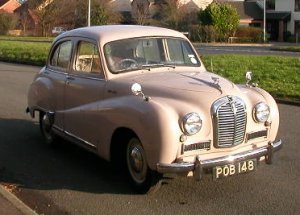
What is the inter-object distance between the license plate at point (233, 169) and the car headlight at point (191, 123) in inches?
17.1

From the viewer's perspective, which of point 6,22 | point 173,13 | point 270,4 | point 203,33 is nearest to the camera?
point 203,33

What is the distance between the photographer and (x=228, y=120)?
576cm

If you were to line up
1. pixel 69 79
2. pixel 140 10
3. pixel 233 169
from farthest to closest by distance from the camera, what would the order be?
pixel 140 10 < pixel 69 79 < pixel 233 169

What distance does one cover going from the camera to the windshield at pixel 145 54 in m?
6.82

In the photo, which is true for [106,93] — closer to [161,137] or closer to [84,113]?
[84,113]

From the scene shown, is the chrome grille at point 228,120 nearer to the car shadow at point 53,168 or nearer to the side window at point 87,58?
the car shadow at point 53,168

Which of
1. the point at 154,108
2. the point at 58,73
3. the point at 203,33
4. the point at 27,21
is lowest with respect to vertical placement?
the point at 154,108

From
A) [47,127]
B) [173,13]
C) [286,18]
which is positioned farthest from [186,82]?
[286,18]

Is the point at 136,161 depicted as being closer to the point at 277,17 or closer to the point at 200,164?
the point at 200,164

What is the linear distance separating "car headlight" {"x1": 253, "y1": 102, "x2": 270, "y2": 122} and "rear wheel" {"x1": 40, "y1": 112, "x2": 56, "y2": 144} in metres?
3.18

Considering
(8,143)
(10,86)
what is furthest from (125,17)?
(8,143)

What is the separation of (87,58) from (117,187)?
181 cm

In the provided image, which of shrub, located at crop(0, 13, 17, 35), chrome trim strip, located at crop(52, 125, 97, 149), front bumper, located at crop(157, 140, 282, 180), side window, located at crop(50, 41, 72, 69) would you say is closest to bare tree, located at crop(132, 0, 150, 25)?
shrub, located at crop(0, 13, 17, 35)

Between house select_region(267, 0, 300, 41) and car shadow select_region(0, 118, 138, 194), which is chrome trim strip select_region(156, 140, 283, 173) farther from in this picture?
house select_region(267, 0, 300, 41)
